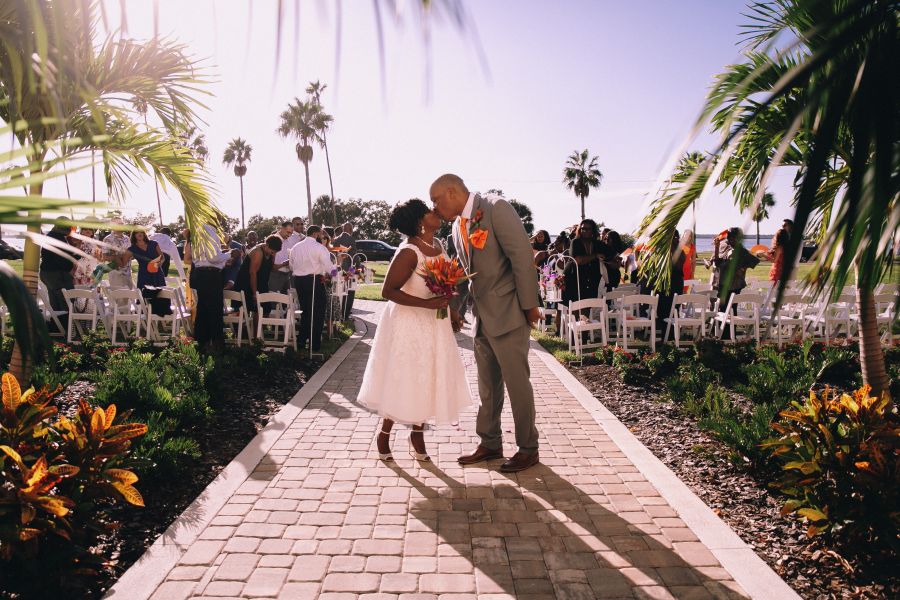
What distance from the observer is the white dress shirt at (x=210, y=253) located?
7.78 metres

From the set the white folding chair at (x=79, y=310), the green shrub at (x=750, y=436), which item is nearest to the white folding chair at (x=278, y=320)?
the white folding chair at (x=79, y=310)

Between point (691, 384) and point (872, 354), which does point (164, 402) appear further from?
point (872, 354)

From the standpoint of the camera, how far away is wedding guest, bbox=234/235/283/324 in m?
10.7

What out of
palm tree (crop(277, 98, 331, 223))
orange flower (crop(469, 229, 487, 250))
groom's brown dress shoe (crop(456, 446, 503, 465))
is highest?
palm tree (crop(277, 98, 331, 223))

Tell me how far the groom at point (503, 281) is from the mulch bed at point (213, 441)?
92.0 inches

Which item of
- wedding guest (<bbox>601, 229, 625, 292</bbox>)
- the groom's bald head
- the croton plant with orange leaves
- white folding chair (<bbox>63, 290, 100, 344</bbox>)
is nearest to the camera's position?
the croton plant with orange leaves

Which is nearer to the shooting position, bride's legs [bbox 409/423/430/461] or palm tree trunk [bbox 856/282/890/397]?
palm tree trunk [bbox 856/282/890/397]

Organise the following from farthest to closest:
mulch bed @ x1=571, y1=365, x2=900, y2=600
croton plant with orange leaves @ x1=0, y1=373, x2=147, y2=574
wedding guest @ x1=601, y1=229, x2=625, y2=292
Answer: wedding guest @ x1=601, y1=229, x2=625, y2=292 < mulch bed @ x1=571, y1=365, x2=900, y2=600 < croton plant with orange leaves @ x1=0, y1=373, x2=147, y2=574

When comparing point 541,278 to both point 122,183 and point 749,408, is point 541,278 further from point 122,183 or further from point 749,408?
point 122,183

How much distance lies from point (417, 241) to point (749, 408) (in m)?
3.97

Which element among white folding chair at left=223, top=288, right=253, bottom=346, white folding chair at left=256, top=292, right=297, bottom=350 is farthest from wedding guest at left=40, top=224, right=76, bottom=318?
white folding chair at left=256, top=292, right=297, bottom=350

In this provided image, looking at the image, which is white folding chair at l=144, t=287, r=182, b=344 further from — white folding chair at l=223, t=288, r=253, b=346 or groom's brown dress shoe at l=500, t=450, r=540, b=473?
groom's brown dress shoe at l=500, t=450, r=540, b=473

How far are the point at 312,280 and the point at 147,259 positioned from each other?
123 inches

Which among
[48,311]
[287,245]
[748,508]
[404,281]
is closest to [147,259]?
[48,311]
